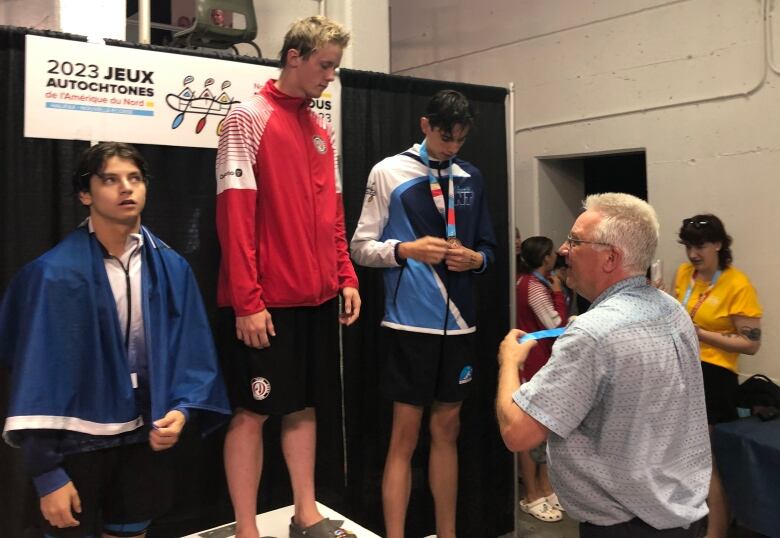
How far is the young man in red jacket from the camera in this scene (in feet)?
6.54

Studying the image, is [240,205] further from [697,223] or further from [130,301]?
[697,223]

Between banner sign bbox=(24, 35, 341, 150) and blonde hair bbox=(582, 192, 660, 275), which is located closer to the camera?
blonde hair bbox=(582, 192, 660, 275)

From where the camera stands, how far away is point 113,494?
1.73 metres

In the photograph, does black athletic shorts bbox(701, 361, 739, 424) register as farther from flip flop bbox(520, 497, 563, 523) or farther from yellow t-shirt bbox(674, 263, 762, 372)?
flip flop bbox(520, 497, 563, 523)

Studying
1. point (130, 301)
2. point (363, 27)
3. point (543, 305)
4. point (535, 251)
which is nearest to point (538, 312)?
point (543, 305)

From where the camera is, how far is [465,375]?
2.64 metres

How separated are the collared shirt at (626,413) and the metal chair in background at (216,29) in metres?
2.61

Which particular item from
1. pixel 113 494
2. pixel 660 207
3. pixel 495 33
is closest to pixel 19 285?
pixel 113 494

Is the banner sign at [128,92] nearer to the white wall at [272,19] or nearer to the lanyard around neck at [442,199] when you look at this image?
the white wall at [272,19]

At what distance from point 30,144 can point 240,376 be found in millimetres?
1063

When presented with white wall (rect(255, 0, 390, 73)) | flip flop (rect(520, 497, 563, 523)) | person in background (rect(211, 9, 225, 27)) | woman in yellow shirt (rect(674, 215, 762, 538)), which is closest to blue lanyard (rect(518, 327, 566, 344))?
woman in yellow shirt (rect(674, 215, 762, 538))

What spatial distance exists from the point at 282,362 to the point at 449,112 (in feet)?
3.56

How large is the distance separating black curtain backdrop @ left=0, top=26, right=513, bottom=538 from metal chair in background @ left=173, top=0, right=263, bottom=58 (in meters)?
0.98

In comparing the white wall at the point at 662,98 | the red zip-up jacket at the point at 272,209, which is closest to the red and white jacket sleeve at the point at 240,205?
the red zip-up jacket at the point at 272,209
